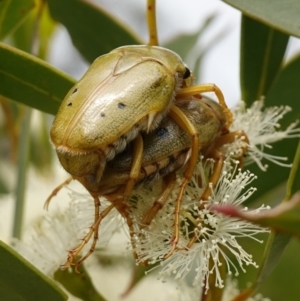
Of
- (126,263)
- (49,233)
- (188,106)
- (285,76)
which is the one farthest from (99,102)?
(126,263)

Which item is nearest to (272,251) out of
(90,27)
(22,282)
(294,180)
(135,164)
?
(294,180)

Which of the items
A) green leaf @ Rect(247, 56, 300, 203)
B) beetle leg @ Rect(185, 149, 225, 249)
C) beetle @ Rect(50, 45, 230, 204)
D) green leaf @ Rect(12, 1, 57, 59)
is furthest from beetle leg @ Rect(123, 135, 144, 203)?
green leaf @ Rect(12, 1, 57, 59)

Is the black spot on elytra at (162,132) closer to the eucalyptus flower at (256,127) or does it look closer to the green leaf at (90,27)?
the eucalyptus flower at (256,127)

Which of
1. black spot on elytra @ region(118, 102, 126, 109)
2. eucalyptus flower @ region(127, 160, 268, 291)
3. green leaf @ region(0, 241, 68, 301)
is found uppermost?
black spot on elytra @ region(118, 102, 126, 109)

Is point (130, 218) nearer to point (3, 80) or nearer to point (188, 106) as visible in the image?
point (188, 106)

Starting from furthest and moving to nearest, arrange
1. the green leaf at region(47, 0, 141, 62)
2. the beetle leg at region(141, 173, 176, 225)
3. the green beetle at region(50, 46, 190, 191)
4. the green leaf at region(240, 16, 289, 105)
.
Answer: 1. the green leaf at region(47, 0, 141, 62)
2. the green leaf at region(240, 16, 289, 105)
3. the beetle leg at region(141, 173, 176, 225)
4. the green beetle at region(50, 46, 190, 191)

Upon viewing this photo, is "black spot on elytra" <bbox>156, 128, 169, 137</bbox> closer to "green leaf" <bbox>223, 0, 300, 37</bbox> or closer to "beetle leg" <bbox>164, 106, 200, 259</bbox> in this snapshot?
"beetle leg" <bbox>164, 106, 200, 259</bbox>
